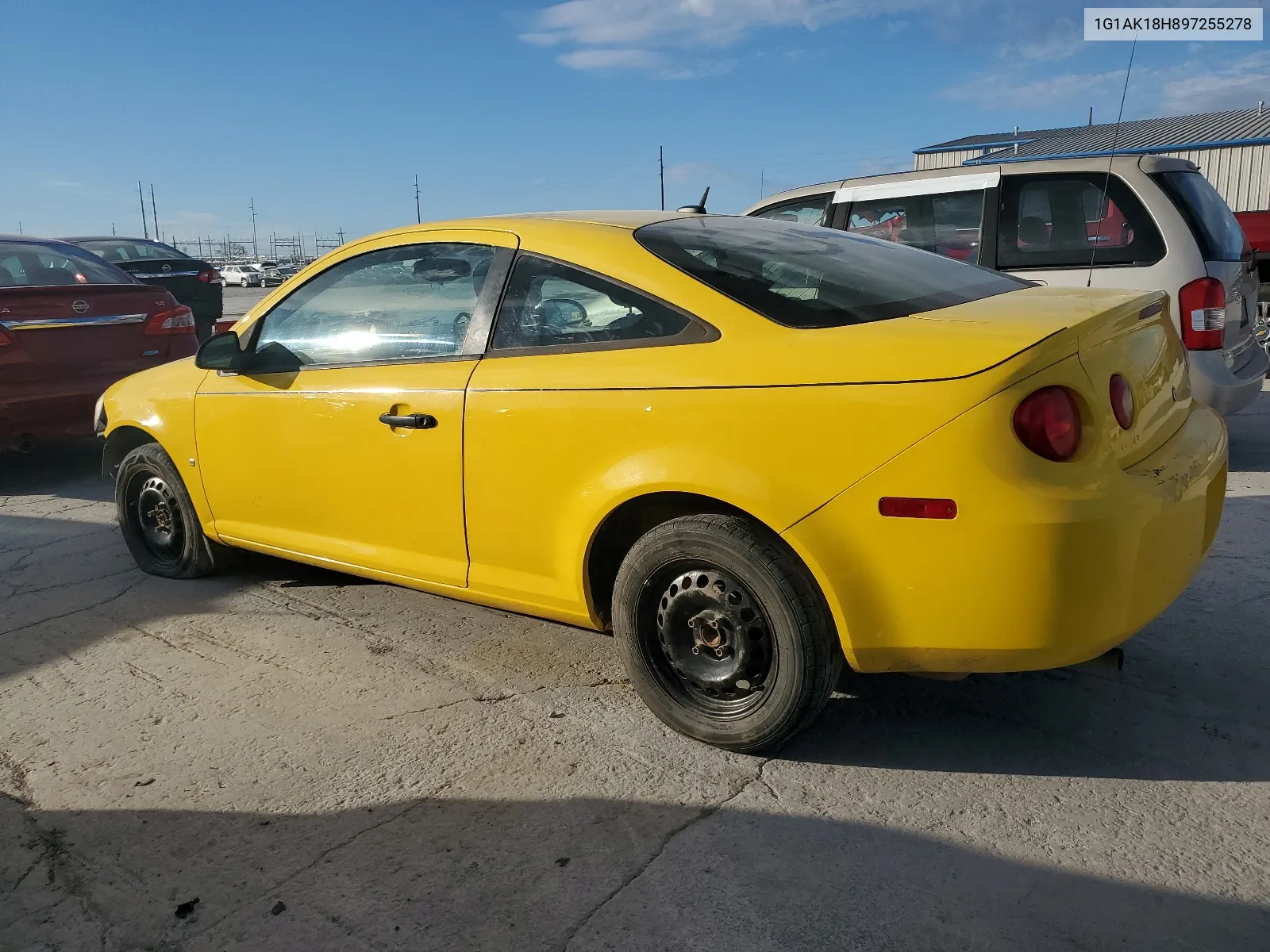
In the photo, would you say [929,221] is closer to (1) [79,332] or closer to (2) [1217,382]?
(2) [1217,382]

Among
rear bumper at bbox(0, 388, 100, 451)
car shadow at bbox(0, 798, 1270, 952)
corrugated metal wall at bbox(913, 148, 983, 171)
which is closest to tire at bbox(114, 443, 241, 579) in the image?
car shadow at bbox(0, 798, 1270, 952)

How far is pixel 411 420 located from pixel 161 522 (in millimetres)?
1917

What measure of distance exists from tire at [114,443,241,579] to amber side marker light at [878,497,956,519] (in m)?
3.11

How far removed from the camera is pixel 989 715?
10.2 ft

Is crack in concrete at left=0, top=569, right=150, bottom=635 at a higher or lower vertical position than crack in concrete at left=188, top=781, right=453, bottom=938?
higher

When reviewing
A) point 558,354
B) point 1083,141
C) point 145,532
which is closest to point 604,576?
point 558,354

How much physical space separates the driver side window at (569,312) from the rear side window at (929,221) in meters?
3.55

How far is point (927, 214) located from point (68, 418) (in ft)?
17.8

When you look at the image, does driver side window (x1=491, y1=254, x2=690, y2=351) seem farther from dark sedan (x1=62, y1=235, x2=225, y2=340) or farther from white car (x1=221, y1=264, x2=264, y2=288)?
white car (x1=221, y1=264, x2=264, y2=288)

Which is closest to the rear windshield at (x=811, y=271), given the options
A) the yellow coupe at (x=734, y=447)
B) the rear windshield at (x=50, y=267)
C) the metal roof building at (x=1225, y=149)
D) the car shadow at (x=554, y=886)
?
the yellow coupe at (x=734, y=447)

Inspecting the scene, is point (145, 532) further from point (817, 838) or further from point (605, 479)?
point (817, 838)

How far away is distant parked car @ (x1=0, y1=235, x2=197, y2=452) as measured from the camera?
632 cm

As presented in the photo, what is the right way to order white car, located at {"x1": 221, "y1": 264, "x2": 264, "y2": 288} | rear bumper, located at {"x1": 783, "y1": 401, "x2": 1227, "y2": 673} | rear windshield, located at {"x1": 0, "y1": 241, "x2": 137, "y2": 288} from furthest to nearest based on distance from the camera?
white car, located at {"x1": 221, "y1": 264, "x2": 264, "y2": 288} < rear windshield, located at {"x1": 0, "y1": 241, "x2": 137, "y2": 288} < rear bumper, located at {"x1": 783, "y1": 401, "x2": 1227, "y2": 673}

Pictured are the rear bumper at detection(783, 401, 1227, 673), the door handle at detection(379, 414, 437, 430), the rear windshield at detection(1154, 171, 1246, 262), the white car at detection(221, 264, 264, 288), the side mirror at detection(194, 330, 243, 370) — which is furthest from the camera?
the white car at detection(221, 264, 264, 288)
